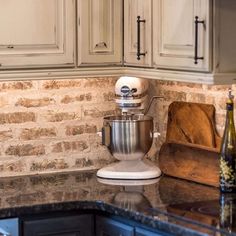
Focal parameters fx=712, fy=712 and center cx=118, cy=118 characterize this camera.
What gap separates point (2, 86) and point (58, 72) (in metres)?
0.35

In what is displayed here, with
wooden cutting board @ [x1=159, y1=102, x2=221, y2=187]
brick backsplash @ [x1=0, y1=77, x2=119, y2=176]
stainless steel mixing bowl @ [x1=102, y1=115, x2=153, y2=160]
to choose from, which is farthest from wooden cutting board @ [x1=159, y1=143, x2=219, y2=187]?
brick backsplash @ [x1=0, y1=77, x2=119, y2=176]

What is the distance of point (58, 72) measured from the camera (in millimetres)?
3393

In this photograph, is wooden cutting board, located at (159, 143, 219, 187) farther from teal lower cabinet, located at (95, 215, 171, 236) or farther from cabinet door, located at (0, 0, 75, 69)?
cabinet door, located at (0, 0, 75, 69)

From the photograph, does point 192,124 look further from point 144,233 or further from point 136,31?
point 144,233

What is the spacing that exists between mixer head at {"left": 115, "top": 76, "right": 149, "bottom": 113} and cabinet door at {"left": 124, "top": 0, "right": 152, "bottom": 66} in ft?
0.46

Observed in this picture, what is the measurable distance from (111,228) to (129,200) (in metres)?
0.14

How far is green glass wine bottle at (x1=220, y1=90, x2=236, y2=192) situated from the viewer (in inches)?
124

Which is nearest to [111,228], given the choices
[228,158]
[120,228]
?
[120,228]

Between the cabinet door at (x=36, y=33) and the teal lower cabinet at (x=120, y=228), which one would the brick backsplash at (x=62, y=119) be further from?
the teal lower cabinet at (x=120, y=228)

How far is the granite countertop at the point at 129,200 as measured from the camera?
2.73m

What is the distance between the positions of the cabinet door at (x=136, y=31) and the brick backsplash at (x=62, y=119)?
0.34 metres

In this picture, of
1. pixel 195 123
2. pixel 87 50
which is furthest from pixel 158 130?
pixel 87 50

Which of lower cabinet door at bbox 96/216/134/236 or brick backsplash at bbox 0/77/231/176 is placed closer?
lower cabinet door at bbox 96/216/134/236

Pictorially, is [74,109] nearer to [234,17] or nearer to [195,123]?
[195,123]
